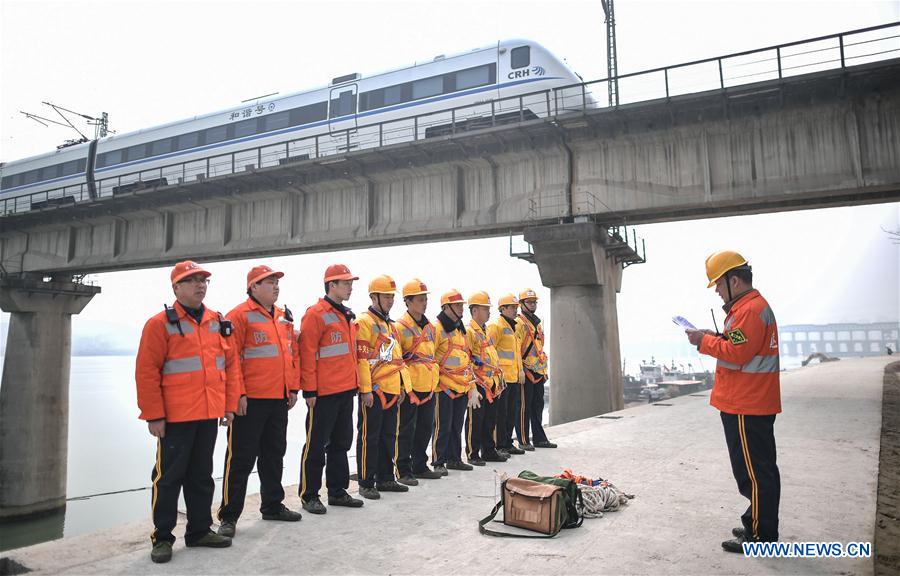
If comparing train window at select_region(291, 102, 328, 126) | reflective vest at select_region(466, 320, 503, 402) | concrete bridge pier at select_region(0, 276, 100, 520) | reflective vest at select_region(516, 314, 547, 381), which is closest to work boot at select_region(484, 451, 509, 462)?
reflective vest at select_region(466, 320, 503, 402)

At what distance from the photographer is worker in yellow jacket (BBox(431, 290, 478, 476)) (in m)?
6.20

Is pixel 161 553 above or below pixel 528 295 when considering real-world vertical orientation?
below

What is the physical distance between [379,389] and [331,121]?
41.3 ft

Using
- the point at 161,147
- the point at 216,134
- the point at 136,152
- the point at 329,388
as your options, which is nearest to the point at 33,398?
the point at 136,152

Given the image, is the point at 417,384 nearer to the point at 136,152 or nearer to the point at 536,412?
the point at 536,412

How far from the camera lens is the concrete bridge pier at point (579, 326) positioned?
1306 centimetres

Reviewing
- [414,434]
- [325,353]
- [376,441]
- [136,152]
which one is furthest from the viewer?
[136,152]

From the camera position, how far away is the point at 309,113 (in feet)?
54.0

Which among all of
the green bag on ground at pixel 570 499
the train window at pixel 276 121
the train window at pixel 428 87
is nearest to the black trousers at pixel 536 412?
the green bag on ground at pixel 570 499

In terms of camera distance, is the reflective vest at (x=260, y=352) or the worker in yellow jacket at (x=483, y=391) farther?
the worker in yellow jacket at (x=483, y=391)

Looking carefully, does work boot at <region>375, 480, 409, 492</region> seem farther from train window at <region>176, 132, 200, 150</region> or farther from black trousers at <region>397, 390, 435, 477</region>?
train window at <region>176, 132, 200, 150</region>

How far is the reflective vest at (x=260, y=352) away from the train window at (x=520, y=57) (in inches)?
452

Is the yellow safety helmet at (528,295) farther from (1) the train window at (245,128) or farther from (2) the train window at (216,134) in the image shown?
(2) the train window at (216,134)

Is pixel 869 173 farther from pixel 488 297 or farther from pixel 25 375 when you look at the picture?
pixel 25 375
